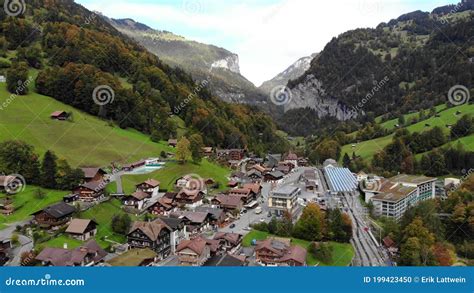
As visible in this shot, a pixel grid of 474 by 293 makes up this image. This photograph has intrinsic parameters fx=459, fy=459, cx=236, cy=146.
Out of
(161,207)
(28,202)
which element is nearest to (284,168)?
(161,207)

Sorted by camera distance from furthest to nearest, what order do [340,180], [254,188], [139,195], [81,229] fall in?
[340,180] < [254,188] < [139,195] < [81,229]

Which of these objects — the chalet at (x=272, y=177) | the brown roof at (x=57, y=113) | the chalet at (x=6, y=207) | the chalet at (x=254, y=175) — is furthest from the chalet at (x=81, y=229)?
the chalet at (x=272, y=177)

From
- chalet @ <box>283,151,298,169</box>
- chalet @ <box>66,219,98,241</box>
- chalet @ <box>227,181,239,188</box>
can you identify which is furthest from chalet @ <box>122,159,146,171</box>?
chalet @ <box>283,151,298,169</box>

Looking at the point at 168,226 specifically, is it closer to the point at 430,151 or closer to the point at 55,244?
the point at 55,244

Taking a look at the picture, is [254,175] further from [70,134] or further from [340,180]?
[70,134]

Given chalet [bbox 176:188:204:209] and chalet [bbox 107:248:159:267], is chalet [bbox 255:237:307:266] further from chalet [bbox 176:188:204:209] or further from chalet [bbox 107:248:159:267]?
chalet [bbox 176:188:204:209]

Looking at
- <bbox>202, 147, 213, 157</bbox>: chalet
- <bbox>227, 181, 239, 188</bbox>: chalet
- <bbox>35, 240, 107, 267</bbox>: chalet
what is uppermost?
<bbox>202, 147, 213, 157</bbox>: chalet
